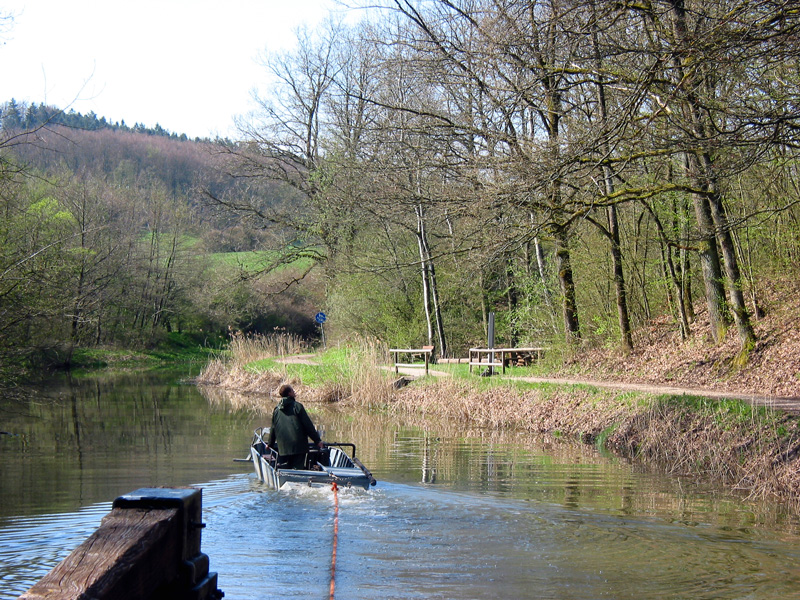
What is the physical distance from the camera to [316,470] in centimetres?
1151

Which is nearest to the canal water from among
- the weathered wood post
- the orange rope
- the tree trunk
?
the orange rope

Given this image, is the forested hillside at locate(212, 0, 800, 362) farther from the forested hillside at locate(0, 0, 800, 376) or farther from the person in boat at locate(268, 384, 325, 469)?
the person in boat at locate(268, 384, 325, 469)

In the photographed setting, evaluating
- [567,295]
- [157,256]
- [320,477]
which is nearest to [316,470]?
[320,477]

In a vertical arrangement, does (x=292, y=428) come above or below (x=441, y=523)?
above

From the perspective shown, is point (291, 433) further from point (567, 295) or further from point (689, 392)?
point (567, 295)

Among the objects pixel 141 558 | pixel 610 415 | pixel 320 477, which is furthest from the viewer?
pixel 610 415

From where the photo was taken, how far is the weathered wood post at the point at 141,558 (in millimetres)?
2525

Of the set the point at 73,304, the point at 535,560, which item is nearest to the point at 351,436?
the point at 73,304

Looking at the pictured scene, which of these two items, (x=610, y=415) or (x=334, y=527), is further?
(x=610, y=415)

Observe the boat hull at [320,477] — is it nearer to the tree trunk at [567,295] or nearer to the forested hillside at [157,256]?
the tree trunk at [567,295]

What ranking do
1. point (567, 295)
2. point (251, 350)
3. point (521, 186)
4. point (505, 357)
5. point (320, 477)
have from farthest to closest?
point (251, 350) → point (505, 357) → point (567, 295) → point (521, 186) → point (320, 477)

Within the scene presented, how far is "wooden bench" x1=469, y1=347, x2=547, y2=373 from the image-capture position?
883 inches

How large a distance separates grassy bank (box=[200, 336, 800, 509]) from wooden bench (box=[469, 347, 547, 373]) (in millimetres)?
709

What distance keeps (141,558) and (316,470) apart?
8.97 meters
